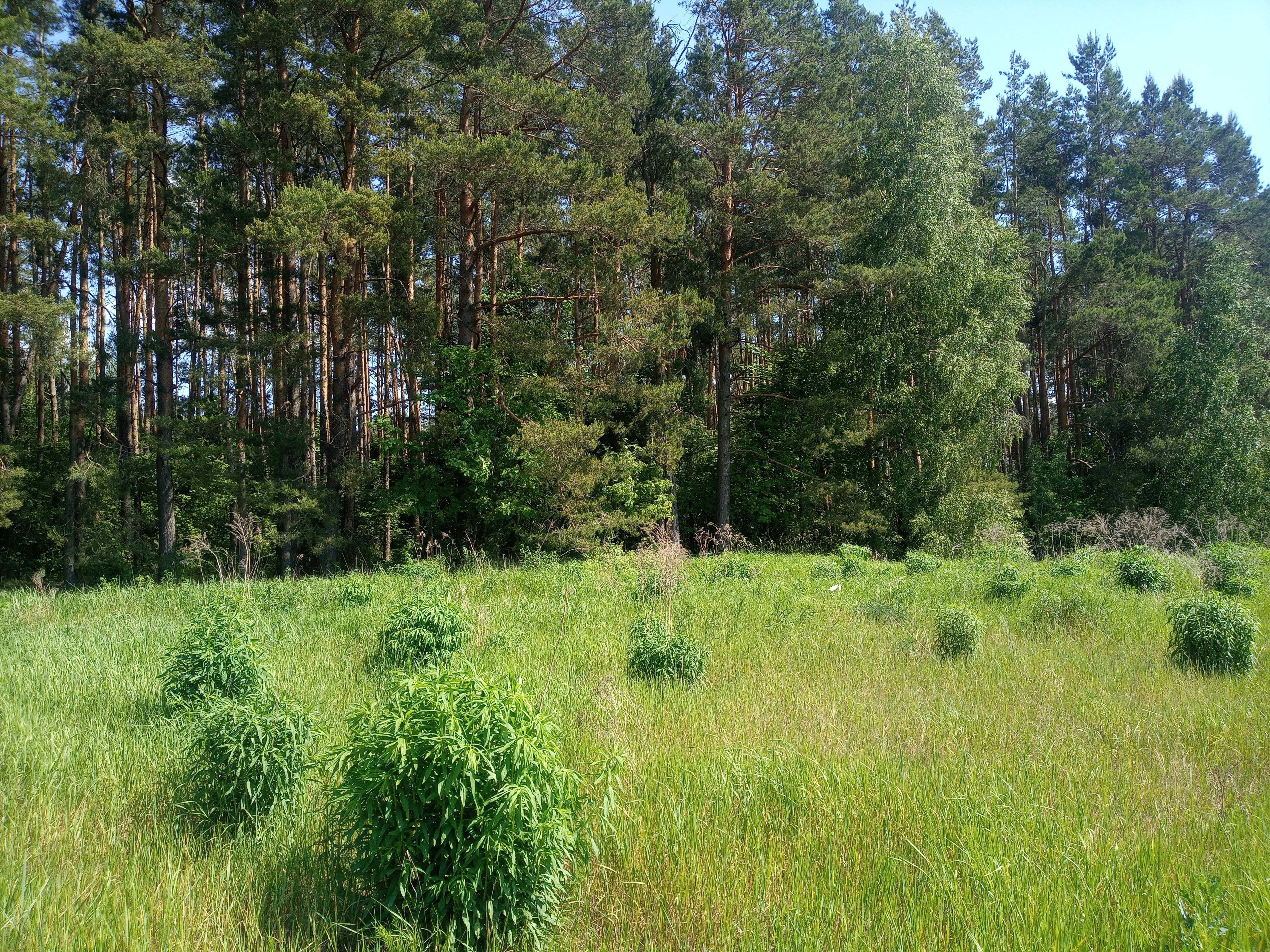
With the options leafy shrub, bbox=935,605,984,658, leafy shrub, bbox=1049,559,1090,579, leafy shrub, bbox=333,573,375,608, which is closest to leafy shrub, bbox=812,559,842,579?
leafy shrub, bbox=1049,559,1090,579

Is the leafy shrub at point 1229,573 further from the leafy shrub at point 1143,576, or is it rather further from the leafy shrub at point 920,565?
the leafy shrub at point 920,565

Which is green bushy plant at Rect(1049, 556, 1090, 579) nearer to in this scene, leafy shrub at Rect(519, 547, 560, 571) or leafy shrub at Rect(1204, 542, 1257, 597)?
leafy shrub at Rect(1204, 542, 1257, 597)

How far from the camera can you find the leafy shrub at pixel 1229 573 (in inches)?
363

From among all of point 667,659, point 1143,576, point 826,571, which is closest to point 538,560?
point 826,571

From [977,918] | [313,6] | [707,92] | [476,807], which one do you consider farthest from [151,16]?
[977,918]

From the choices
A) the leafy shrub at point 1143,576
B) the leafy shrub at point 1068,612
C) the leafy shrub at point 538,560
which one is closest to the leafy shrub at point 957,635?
the leafy shrub at point 1068,612

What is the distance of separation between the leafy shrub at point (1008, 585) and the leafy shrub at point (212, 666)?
9245 mm

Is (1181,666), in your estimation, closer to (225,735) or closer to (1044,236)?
(225,735)

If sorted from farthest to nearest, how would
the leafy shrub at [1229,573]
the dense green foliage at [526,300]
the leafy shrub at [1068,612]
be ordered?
Result: 1. the dense green foliage at [526,300]
2. the leafy shrub at [1229,573]
3. the leafy shrub at [1068,612]

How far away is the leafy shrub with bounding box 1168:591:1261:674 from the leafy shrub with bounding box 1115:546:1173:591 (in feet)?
12.4

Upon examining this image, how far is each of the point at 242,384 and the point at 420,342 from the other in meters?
10.6

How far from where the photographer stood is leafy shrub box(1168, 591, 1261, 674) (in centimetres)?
629

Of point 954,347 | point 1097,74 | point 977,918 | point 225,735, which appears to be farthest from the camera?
point 1097,74

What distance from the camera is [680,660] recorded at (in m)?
6.35
